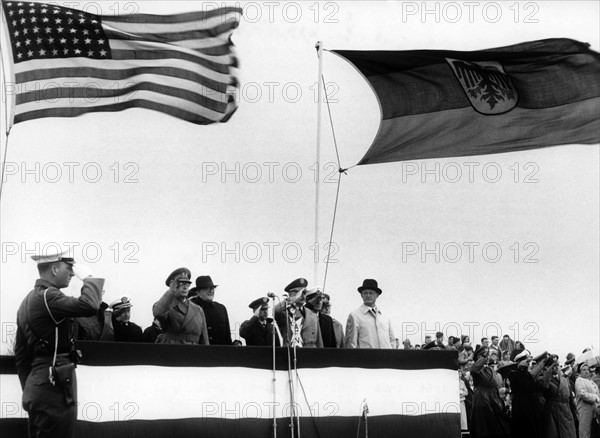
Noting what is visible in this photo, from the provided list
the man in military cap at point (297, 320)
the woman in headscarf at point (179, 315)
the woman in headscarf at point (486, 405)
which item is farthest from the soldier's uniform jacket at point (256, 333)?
the woman in headscarf at point (486, 405)

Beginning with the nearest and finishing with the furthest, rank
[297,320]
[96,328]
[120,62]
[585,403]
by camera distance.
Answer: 1. [96,328]
2. [297,320]
3. [120,62]
4. [585,403]

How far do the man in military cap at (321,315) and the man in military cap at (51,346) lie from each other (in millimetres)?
4369

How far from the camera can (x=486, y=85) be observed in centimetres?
1738

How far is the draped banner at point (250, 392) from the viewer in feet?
37.8

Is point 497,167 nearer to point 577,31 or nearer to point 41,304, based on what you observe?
point 577,31

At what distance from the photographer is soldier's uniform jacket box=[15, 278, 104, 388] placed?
401 inches

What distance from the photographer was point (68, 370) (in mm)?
10398

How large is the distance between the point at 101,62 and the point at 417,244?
957 cm

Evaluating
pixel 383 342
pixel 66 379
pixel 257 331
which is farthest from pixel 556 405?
pixel 66 379

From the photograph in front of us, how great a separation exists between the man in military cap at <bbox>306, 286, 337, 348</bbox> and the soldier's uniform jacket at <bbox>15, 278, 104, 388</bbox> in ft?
14.3

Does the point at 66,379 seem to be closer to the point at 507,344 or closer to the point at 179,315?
the point at 179,315

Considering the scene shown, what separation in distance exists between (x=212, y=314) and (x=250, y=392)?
211 cm

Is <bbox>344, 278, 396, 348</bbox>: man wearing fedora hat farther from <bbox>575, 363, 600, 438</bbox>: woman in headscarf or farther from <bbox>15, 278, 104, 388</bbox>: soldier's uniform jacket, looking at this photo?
<bbox>575, 363, 600, 438</bbox>: woman in headscarf

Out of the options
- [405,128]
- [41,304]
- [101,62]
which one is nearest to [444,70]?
[405,128]
